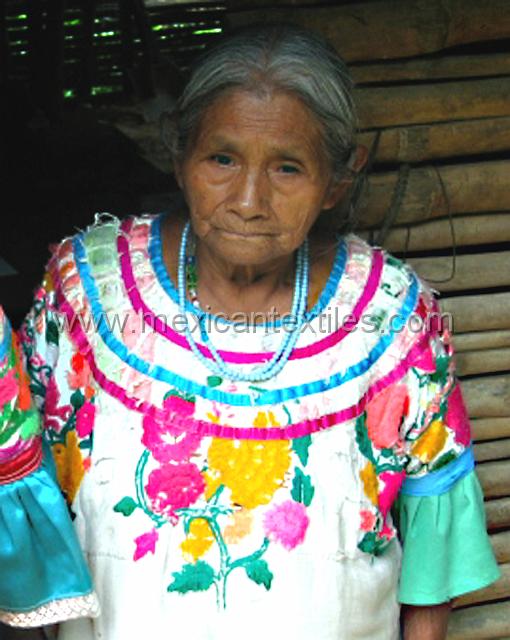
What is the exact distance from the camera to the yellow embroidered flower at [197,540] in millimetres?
2070

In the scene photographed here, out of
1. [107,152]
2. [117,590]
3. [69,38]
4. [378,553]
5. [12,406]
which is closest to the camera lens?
[12,406]

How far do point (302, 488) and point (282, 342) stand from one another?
11.2 inches

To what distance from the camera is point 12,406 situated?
5.74 feet

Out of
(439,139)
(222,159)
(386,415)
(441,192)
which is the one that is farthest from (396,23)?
(386,415)

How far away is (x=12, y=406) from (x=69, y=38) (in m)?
5.58

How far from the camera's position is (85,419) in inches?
84.7

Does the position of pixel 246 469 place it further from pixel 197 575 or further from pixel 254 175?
pixel 254 175

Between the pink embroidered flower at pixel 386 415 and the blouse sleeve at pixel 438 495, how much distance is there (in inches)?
1.1

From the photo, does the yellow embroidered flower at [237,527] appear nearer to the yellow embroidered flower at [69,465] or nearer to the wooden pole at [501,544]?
the yellow embroidered flower at [69,465]

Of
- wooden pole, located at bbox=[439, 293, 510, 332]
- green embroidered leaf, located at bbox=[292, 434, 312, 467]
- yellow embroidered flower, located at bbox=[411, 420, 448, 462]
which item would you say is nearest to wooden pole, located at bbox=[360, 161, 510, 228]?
wooden pole, located at bbox=[439, 293, 510, 332]

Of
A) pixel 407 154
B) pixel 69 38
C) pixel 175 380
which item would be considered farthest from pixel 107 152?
pixel 175 380

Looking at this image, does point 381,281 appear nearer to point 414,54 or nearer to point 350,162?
point 350,162

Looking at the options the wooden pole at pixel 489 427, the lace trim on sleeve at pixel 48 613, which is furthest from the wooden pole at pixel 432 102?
the lace trim on sleeve at pixel 48 613

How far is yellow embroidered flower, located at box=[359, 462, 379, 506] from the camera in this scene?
219 cm
